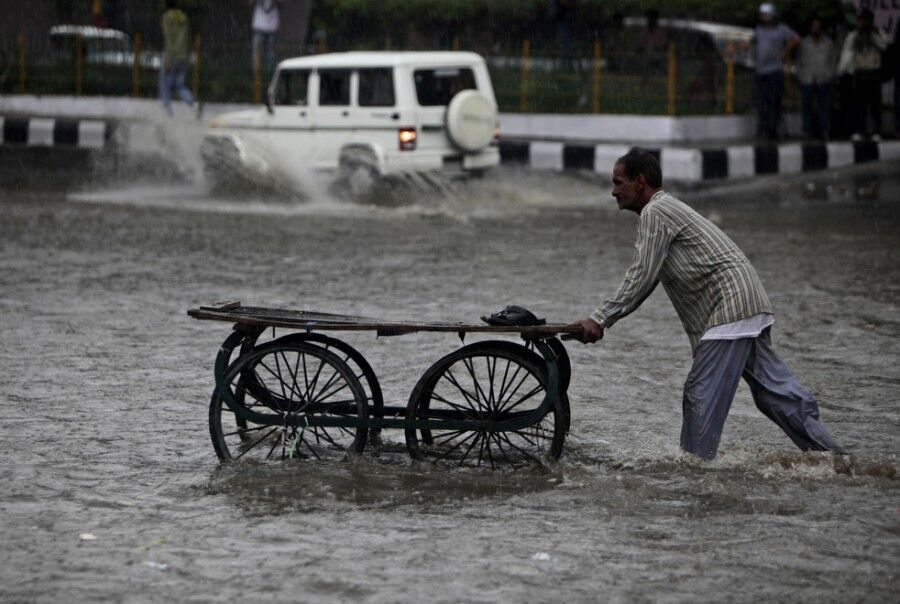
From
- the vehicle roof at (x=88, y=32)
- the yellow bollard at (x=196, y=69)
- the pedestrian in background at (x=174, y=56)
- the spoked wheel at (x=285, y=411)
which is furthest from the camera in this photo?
the vehicle roof at (x=88, y=32)

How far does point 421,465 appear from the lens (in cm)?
586

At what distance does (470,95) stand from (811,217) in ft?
11.4

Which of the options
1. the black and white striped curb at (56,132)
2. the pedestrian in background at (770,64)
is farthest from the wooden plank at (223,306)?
the black and white striped curb at (56,132)

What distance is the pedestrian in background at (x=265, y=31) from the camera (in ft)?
68.8

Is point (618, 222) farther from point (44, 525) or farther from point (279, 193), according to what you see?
point (44, 525)

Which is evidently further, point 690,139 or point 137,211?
point 690,139

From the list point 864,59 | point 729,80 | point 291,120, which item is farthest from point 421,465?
point 729,80

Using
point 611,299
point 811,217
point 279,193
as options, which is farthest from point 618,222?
point 611,299

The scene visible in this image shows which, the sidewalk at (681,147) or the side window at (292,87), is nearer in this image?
the side window at (292,87)

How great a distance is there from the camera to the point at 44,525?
505cm

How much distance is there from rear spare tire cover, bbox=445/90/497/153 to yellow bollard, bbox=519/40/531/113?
448cm

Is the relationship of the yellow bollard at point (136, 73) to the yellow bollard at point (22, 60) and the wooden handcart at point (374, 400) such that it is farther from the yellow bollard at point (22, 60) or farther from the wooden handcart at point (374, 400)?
the wooden handcart at point (374, 400)

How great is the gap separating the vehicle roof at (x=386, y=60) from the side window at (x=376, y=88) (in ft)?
0.32

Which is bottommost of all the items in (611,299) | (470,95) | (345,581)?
(345,581)
